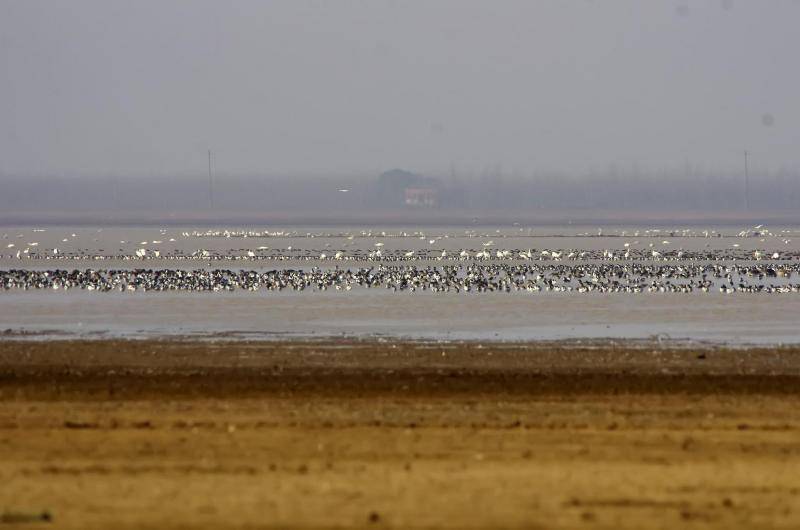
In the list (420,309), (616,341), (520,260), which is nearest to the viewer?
(616,341)

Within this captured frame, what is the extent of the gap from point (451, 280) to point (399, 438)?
32170 mm

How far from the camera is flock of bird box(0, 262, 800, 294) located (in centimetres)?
4338

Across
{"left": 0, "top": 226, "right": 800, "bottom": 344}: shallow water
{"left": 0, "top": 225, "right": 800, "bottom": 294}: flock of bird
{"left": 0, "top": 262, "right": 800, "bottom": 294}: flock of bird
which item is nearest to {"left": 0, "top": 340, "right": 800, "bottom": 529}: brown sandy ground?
{"left": 0, "top": 226, "right": 800, "bottom": 344}: shallow water

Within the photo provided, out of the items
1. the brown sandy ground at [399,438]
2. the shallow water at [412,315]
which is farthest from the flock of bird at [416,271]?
the brown sandy ground at [399,438]

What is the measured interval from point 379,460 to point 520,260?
175ft

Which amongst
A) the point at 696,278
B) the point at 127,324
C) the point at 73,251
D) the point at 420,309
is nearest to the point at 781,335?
the point at 420,309

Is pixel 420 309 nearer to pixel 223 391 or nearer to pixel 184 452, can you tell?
pixel 223 391

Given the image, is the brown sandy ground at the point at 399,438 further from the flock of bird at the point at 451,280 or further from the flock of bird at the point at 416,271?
the flock of bird at the point at 416,271

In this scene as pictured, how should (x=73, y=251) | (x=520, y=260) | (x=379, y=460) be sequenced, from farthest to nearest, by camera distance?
(x=73, y=251) < (x=520, y=260) < (x=379, y=460)

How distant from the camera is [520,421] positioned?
643 inches

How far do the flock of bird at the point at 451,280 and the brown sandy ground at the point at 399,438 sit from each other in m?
18.6

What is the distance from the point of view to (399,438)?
14859 mm

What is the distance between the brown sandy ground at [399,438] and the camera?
11.0m

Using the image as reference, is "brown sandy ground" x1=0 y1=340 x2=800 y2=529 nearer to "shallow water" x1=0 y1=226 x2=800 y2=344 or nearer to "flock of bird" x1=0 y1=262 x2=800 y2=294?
"shallow water" x1=0 y1=226 x2=800 y2=344
